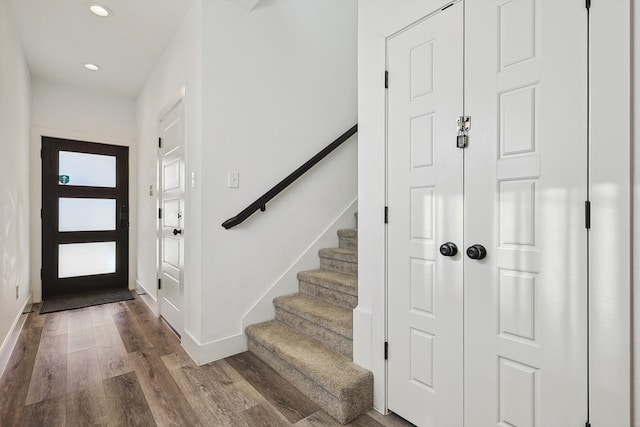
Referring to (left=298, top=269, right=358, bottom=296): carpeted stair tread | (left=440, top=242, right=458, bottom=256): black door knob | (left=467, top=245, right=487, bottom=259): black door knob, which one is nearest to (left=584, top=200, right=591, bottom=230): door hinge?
(left=467, top=245, right=487, bottom=259): black door knob

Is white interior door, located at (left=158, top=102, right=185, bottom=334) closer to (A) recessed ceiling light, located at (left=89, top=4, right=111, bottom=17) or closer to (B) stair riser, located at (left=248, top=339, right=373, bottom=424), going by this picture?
(A) recessed ceiling light, located at (left=89, top=4, right=111, bottom=17)

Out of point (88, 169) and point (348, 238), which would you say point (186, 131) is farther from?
point (88, 169)

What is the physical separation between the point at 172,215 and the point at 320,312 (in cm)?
169

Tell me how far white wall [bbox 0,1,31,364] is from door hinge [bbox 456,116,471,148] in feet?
9.78

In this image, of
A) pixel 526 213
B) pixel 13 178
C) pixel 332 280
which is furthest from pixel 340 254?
pixel 13 178

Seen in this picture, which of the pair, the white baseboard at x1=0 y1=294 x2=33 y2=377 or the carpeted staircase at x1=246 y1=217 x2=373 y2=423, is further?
the white baseboard at x1=0 y1=294 x2=33 y2=377

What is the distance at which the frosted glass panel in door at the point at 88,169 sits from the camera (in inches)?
156

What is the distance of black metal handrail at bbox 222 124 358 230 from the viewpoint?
230 cm

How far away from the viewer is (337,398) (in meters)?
1.64

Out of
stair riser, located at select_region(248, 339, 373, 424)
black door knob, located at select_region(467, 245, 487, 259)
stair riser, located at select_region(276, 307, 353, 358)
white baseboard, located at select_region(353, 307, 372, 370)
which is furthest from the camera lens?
stair riser, located at select_region(276, 307, 353, 358)

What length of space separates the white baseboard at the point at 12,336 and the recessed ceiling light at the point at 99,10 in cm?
260

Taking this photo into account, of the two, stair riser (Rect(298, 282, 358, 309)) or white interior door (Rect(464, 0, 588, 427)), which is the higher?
white interior door (Rect(464, 0, 588, 427))

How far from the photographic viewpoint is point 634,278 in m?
0.98

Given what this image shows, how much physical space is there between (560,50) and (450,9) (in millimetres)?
530
